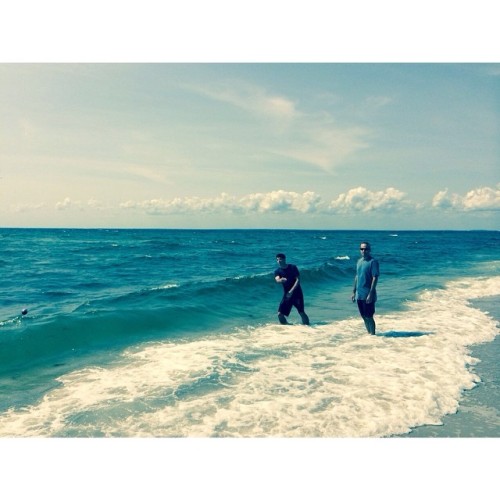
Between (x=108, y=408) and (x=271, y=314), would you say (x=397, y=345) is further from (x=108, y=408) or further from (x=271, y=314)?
(x=108, y=408)

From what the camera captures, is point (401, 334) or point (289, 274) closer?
point (401, 334)

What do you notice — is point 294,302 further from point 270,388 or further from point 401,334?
point 270,388

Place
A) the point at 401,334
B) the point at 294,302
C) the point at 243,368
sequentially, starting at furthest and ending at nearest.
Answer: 1. the point at 294,302
2. the point at 401,334
3. the point at 243,368

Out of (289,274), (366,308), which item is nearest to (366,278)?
(366,308)

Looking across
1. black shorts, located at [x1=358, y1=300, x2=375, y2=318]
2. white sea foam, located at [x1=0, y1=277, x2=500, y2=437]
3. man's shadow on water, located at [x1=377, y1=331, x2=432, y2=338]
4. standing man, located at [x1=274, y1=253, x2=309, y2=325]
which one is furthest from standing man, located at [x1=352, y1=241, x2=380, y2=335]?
standing man, located at [x1=274, y1=253, x2=309, y2=325]

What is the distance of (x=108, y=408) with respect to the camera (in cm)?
572

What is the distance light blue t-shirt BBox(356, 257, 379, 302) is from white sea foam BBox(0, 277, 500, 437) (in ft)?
3.60

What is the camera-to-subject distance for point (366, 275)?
852cm

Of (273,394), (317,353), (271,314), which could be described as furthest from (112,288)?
(273,394)

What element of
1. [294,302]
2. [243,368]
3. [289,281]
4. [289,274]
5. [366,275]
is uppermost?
[366,275]

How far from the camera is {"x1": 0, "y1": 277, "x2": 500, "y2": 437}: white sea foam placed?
5.17 metres

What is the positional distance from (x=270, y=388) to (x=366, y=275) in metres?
3.48

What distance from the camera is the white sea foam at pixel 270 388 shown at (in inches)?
203

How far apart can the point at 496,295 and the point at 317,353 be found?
11.0 m
